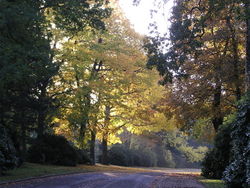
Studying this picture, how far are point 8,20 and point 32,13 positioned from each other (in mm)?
1021

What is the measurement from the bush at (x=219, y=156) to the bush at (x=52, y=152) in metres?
9.66

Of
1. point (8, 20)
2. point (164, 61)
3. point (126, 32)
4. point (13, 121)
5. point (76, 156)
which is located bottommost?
point (76, 156)

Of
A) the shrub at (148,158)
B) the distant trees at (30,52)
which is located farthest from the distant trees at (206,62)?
the shrub at (148,158)

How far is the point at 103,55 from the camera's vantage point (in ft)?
85.5

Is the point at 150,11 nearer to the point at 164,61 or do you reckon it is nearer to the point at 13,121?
the point at 164,61

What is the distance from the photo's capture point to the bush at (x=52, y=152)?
24.4m

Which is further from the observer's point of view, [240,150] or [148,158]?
[148,158]

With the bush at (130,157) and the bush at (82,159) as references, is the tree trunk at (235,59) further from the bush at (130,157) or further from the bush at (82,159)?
the bush at (130,157)

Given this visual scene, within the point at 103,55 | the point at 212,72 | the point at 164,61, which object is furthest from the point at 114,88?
the point at 164,61

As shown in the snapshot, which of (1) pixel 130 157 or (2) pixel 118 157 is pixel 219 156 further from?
(1) pixel 130 157

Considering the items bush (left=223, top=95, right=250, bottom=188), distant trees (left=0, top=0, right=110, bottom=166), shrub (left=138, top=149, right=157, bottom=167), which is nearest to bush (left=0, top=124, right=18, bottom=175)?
distant trees (left=0, top=0, right=110, bottom=166)

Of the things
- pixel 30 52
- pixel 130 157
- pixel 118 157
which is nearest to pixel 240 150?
pixel 30 52

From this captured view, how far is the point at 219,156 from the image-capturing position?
64.4 feet

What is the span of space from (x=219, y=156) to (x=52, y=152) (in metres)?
11.7
